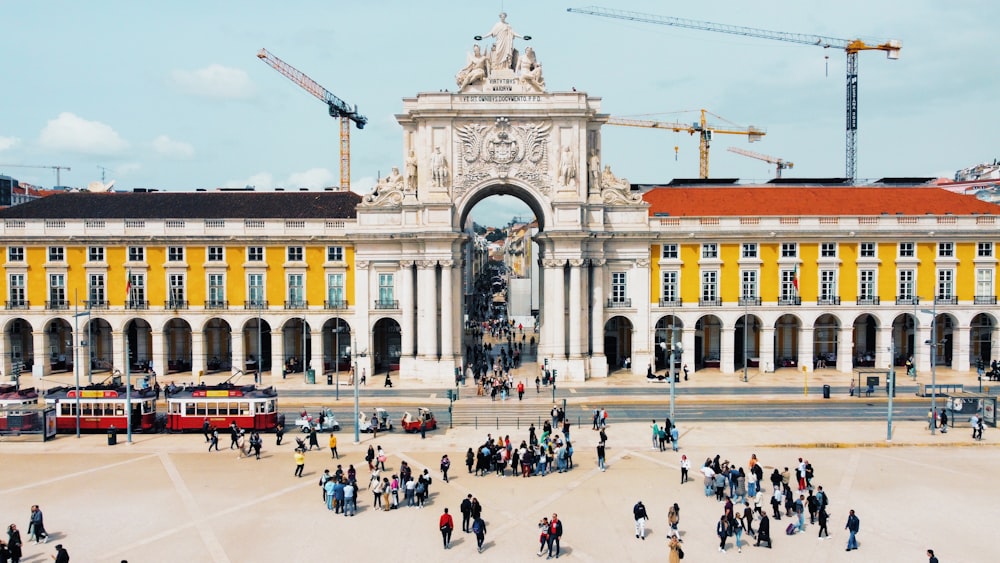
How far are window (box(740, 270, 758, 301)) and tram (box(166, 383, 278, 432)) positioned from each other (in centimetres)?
4161

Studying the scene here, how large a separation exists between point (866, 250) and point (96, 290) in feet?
220

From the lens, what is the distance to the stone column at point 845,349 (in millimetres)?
67438

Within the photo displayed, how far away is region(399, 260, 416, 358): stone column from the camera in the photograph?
216 feet

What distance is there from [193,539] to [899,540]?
26.1 m

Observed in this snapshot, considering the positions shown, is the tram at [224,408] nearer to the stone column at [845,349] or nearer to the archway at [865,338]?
the stone column at [845,349]

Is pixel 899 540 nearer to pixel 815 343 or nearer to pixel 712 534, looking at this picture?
pixel 712 534

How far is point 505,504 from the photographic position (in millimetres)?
32781

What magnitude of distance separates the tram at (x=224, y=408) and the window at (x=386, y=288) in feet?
74.3

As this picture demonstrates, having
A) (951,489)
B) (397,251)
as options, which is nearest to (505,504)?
(951,489)

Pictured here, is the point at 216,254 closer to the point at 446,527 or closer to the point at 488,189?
the point at 488,189

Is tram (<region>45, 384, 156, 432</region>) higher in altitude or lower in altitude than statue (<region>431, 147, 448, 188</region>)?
lower

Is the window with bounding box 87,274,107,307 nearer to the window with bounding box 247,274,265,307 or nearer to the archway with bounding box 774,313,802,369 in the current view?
the window with bounding box 247,274,265,307

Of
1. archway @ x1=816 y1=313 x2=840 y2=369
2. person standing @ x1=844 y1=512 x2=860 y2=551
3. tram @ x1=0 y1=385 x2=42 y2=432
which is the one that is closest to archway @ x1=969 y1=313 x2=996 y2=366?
archway @ x1=816 y1=313 x2=840 y2=369

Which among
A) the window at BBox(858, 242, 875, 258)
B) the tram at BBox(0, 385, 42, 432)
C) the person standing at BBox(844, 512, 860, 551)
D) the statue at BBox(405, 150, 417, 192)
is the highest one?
the statue at BBox(405, 150, 417, 192)
